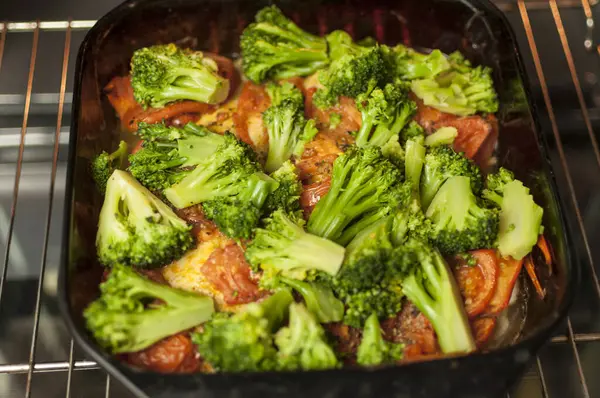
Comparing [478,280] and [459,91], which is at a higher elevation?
[459,91]

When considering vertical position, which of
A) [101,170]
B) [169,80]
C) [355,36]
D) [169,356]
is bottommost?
[169,356]

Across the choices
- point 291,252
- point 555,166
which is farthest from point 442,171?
point 555,166

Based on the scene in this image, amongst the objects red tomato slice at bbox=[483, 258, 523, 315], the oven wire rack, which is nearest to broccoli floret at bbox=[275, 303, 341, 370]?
red tomato slice at bbox=[483, 258, 523, 315]

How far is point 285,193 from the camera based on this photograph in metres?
1.79

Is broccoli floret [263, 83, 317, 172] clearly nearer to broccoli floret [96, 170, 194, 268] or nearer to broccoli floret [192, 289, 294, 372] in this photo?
broccoli floret [96, 170, 194, 268]

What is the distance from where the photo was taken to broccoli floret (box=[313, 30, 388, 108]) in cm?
204

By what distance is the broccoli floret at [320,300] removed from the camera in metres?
1.62

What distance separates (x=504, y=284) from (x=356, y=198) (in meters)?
0.49

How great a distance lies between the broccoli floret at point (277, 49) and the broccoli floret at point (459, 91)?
37 centimetres

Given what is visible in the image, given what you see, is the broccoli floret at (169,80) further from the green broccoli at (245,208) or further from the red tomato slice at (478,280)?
the red tomato slice at (478,280)

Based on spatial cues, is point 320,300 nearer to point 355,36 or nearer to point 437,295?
point 437,295

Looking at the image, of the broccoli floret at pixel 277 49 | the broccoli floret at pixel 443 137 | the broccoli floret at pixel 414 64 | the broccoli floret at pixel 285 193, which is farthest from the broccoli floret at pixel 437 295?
the broccoli floret at pixel 277 49

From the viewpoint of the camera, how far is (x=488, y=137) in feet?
7.00

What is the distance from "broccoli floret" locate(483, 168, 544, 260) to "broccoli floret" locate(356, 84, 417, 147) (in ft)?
1.21
